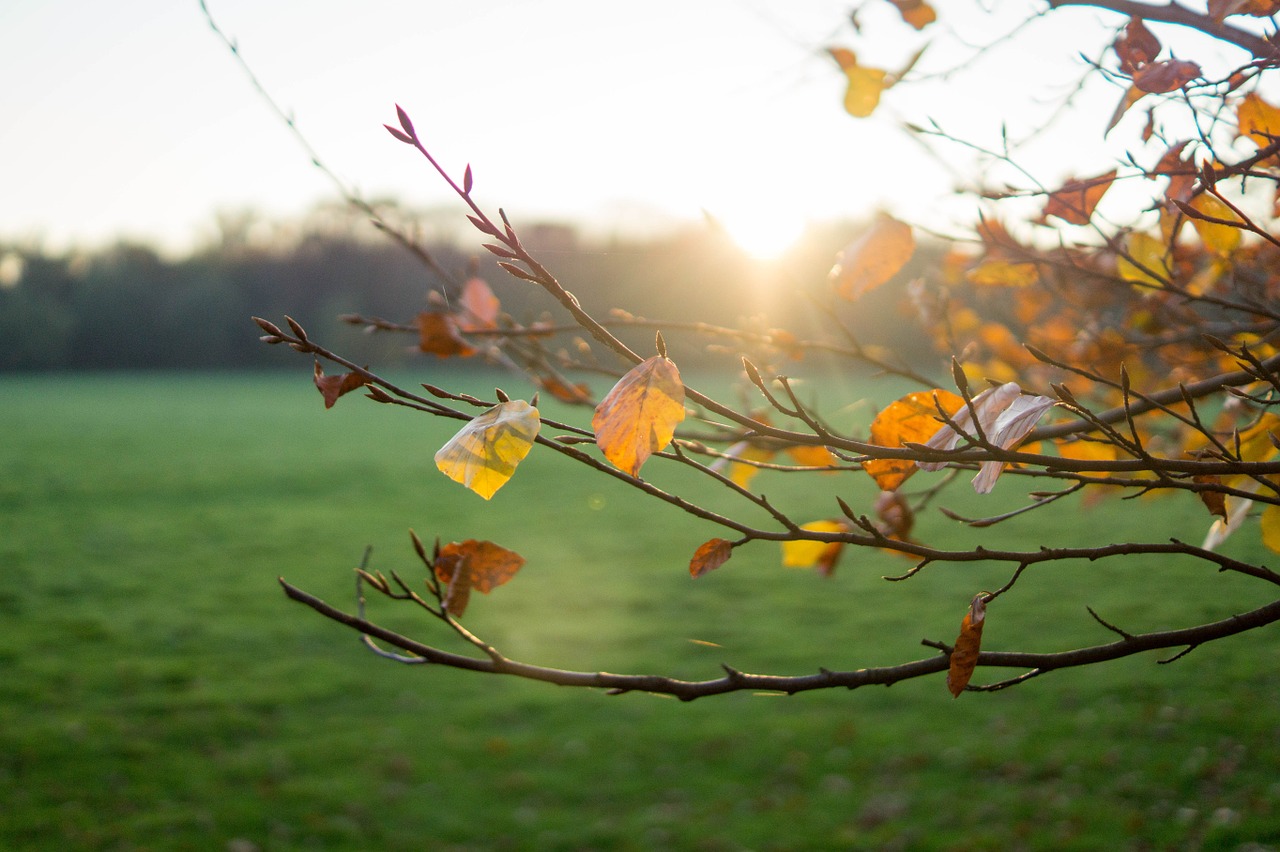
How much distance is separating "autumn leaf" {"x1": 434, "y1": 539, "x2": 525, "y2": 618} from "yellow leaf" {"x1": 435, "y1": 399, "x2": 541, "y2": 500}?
0.77ft

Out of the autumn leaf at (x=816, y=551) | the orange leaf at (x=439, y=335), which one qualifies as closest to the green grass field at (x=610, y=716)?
the autumn leaf at (x=816, y=551)

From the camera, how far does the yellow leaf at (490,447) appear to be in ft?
2.30

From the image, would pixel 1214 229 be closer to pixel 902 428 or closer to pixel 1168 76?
pixel 1168 76

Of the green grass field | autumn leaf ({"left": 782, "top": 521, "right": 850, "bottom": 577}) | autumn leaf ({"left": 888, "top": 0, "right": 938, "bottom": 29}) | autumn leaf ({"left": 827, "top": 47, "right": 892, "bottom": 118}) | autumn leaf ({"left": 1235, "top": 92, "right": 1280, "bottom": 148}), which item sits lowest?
the green grass field

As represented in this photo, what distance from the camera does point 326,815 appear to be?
12.7 feet

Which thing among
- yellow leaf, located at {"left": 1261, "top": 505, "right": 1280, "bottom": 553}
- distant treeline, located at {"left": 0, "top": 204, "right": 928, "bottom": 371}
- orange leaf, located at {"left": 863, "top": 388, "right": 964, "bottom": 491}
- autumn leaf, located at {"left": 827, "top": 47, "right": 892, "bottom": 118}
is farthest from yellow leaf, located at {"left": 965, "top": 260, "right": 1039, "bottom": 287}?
distant treeline, located at {"left": 0, "top": 204, "right": 928, "bottom": 371}

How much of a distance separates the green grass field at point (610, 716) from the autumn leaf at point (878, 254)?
292 centimetres

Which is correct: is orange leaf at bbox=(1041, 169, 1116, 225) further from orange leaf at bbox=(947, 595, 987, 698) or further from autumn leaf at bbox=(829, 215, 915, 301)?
orange leaf at bbox=(947, 595, 987, 698)

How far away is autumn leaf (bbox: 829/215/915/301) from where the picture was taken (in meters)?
1.23

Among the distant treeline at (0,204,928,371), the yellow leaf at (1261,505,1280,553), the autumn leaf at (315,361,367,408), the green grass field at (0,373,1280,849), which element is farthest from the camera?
the distant treeline at (0,204,928,371)

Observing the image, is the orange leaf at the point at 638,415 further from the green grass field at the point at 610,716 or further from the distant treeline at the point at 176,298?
the distant treeline at the point at 176,298

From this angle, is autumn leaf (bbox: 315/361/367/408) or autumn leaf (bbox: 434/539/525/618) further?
autumn leaf (bbox: 434/539/525/618)

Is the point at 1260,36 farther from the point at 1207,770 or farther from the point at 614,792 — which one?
the point at 1207,770

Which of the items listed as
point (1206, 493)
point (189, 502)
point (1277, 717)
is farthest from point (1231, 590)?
point (189, 502)
